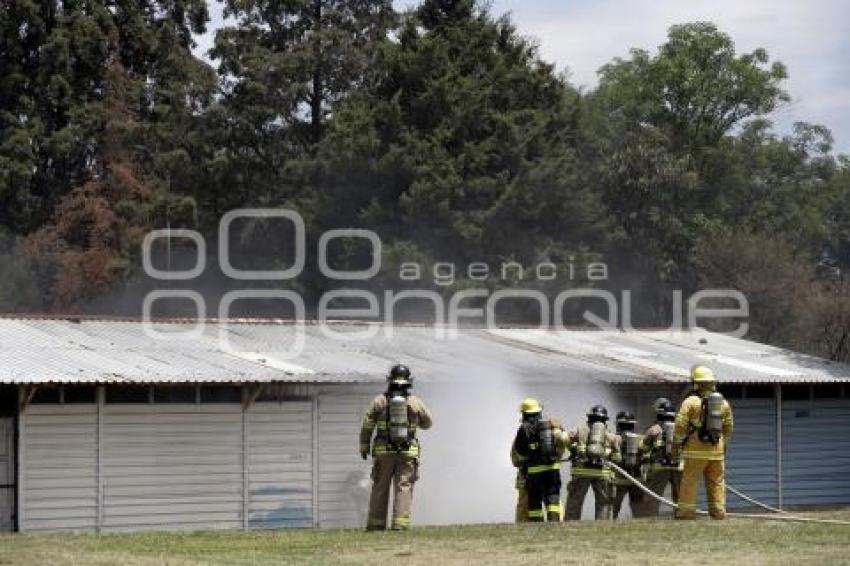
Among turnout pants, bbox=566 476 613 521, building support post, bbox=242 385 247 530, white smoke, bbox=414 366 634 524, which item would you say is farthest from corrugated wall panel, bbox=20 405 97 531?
turnout pants, bbox=566 476 613 521

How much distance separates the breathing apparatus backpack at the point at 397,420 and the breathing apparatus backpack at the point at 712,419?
3.33m

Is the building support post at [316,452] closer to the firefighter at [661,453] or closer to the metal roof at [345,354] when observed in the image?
the metal roof at [345,354]

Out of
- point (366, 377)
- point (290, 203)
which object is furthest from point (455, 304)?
point (366, 377)

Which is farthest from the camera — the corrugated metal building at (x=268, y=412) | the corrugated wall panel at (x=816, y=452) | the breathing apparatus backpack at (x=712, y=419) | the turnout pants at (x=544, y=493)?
the corrugated wall panel at (x=816, y=452)

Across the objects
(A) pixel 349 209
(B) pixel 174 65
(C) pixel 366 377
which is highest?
(B) pixel 174 65

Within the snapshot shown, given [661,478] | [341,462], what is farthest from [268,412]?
[661,478]

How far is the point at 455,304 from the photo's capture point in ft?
169

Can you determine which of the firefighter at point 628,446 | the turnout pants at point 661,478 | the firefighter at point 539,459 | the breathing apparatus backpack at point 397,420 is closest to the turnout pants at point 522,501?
the firefighter at point 539,459

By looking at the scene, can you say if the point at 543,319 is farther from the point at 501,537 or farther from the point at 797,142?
the point at 501,537

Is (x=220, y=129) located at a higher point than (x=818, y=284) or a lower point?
higher

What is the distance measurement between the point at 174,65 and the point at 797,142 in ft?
105

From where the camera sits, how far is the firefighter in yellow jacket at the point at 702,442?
18938mm

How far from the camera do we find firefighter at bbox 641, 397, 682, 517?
2338 centimetres

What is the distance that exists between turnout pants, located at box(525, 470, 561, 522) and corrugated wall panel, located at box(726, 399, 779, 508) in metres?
12.2
